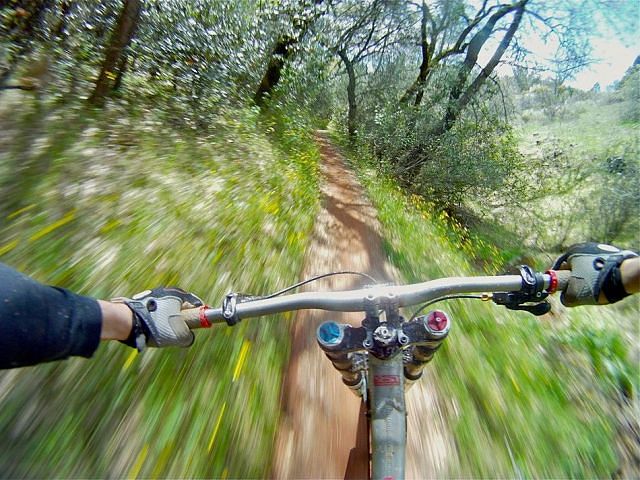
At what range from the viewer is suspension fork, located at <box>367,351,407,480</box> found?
1377 millimetres

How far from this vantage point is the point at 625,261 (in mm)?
1340

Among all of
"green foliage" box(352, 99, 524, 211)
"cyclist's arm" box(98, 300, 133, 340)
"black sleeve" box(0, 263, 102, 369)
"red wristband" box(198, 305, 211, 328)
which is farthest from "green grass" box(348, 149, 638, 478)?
"green foliage" box(352, 99, 524, 211)

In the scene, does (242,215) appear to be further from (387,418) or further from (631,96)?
(631,96)

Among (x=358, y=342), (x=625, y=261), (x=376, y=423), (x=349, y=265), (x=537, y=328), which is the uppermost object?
(x=625, y=261)

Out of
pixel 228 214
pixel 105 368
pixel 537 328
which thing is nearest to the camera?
pixel 105 368

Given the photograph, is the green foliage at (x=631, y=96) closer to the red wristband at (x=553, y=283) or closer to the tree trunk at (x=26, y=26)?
the red wristband at (x=553, y=283)

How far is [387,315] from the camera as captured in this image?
1.46 m

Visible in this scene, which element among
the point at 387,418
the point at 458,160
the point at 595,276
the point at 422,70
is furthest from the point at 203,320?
the point at 422,70

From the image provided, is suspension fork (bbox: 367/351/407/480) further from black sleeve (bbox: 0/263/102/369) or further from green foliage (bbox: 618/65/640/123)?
green foliage (bbox: 618/65/640/123)

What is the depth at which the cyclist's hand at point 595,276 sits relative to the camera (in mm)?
1353

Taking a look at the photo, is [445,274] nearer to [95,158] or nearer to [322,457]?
[322,457]

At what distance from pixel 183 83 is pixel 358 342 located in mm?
6707

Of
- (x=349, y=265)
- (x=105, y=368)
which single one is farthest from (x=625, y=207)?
(x=105, y=368)

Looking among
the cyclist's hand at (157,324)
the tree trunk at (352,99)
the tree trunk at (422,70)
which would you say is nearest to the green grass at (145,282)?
the cyclist's hand at (157,324)
